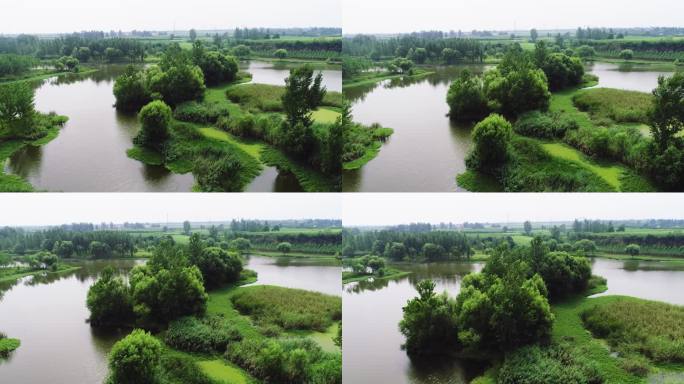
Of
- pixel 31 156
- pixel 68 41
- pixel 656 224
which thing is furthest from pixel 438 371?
pixel 68 41

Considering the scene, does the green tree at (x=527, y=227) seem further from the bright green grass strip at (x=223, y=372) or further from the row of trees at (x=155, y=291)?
the row of trees at (x=155, y=291)

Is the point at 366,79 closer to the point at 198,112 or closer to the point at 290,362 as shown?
the point at 198,112

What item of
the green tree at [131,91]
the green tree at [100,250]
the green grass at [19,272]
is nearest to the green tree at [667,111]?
the green tree at [131,91]

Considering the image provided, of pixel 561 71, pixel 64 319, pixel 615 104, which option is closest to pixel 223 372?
pixel 64 319

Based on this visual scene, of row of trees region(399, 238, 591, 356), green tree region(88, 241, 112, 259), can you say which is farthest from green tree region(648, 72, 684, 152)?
green tree region(88, 241, 112, 259)

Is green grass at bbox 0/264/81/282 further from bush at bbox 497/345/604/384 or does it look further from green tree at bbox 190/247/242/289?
bush at bbox 497/345/604/384
